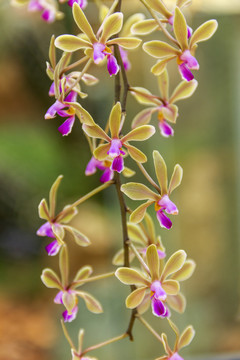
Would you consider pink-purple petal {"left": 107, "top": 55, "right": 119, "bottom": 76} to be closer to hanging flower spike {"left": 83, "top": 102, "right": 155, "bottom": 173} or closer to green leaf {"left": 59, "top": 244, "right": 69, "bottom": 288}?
hanging flower spike {"left": 83, "top": 102, "right": 155, "bottom": 173}

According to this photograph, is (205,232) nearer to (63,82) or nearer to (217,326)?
(217,326)

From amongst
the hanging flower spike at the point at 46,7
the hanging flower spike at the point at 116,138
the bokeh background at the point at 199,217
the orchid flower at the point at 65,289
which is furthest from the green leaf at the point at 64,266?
the bokeh background at the point at 199,217

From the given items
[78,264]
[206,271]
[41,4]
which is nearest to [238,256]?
[206,271]

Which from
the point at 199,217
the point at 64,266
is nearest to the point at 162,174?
the point at 64,266

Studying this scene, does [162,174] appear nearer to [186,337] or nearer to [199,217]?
[186,337]

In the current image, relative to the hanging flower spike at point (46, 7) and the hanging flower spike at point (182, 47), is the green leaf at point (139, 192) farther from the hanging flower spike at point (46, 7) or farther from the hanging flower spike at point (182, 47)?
the hanging flower spike at point (46, 7)

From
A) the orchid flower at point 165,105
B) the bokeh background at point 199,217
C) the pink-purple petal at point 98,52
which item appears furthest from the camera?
the bokeh background at point 199,217

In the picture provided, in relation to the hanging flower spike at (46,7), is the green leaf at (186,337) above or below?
below
